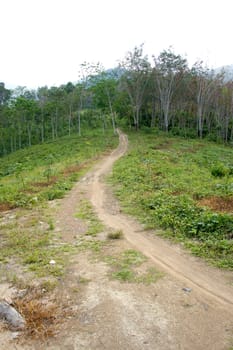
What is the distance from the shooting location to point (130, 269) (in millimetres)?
6895

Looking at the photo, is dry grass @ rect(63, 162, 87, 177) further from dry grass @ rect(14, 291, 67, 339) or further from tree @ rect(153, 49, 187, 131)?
tree @ rect(153, 49, 187, 131)

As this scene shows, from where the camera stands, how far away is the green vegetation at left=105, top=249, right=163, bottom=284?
6473 millimetres

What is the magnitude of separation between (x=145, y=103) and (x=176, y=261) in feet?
149

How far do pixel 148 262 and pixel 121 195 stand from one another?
20.2ft

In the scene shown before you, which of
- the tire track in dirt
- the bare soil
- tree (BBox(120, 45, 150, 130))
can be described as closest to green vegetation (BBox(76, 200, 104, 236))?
the tire track in dirt

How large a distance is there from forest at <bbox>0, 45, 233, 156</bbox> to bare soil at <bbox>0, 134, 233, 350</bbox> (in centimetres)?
3929

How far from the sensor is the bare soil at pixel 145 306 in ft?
15.6

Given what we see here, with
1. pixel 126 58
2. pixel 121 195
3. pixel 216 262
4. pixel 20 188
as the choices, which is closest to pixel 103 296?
pixel 216 262

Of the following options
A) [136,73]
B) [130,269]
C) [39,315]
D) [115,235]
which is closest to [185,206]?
[115,235]

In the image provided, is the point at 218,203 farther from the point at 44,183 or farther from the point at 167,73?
the point at 167,73

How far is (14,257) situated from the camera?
7.79 m

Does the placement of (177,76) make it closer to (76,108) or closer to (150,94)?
(150,94)

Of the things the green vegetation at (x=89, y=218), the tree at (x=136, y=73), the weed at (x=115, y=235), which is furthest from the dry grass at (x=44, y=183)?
the tree at (x=136, y=73)

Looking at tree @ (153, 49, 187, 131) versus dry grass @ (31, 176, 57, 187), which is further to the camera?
tree @ (153, 49, 187, 131)
